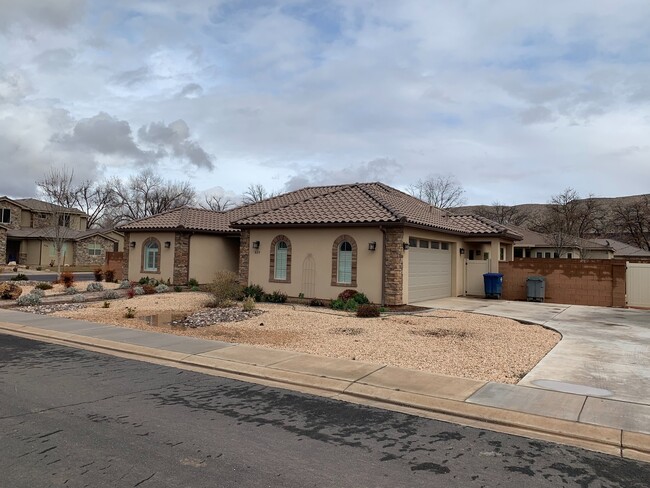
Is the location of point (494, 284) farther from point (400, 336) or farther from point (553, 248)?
point (553, 248)

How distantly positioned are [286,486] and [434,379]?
4.13m

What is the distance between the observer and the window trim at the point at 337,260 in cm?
1803

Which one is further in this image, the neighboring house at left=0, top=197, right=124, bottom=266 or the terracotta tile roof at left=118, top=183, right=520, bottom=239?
the neighboring house at left=0, top=197, right=124, bottom=266

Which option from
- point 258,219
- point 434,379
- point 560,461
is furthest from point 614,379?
point 258,219

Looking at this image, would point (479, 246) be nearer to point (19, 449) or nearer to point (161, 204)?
point (19, 449)

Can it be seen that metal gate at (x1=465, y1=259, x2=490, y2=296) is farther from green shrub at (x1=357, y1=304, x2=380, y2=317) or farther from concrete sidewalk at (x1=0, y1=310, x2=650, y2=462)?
concrete sidewalk at (x1=0, y1=310, x2=650, y2=462)

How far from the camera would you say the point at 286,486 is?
4289mm

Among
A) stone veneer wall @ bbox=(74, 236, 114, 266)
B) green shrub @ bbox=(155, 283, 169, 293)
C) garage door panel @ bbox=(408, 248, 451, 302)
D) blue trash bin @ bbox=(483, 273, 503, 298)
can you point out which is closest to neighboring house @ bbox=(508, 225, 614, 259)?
blue trash bin @ bbox=(483, 273, 503, 298)

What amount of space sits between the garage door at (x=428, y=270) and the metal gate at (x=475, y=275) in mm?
1458

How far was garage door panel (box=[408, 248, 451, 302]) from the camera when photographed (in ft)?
A: 61.5

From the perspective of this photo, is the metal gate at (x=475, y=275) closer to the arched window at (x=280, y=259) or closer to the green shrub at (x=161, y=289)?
the arched window at (x=280, y=259)

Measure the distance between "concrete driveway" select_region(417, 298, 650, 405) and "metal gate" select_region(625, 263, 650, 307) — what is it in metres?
1.25

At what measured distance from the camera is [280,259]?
2002 centimetres

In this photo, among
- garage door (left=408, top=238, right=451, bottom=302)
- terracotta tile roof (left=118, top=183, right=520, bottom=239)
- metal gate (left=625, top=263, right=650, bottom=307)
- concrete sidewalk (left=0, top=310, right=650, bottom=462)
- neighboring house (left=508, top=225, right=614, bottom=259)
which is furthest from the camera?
neighboring house (left=508, top=225, right=614, bottom=259)
